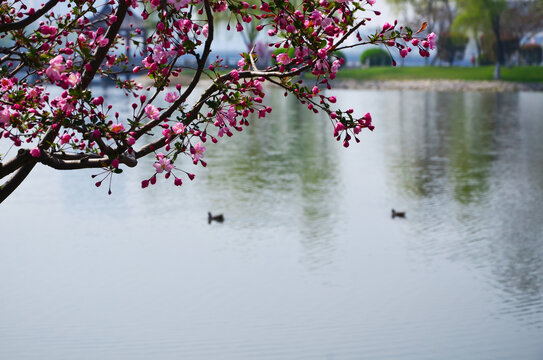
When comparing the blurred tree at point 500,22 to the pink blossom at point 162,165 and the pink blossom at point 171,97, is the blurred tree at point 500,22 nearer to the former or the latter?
the pink blossom at point 171,97

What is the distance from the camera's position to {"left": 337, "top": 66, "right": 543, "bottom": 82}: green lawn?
72812mm

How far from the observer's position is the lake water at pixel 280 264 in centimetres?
1109

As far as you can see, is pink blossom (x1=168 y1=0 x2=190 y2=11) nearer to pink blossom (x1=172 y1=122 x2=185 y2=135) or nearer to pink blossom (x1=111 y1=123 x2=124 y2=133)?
pink blossom (x1=172 y1=122 x2=185 y2=135)

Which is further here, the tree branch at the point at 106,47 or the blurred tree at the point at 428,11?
the blurred tree at the point at 428,11

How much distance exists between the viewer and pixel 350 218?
18.2 m

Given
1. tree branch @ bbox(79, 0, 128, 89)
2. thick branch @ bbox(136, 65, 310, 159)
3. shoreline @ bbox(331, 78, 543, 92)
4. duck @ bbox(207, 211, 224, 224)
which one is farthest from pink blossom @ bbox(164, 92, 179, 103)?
shoreline @ bbox(331, 78, 543, 92)

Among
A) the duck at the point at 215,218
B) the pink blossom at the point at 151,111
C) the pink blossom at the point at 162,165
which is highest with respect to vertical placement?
the pink blossom at the point at 151,111

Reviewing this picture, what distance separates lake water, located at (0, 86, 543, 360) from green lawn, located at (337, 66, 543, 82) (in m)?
Result: 48.6

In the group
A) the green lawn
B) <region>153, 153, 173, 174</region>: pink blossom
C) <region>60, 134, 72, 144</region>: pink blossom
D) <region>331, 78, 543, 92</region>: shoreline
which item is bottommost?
<region>331, 78, 543, 92</region>: shoreline

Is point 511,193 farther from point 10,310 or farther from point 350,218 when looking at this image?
point 10,310

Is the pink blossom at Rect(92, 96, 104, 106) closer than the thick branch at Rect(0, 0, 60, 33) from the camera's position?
Yes

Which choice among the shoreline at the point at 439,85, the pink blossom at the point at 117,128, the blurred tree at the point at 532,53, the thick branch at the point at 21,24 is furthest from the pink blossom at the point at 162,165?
the blurred tree at the point at 532,53

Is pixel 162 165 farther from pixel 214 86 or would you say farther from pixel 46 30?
pixel 46 30

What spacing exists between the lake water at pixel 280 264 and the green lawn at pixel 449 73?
48641mm
